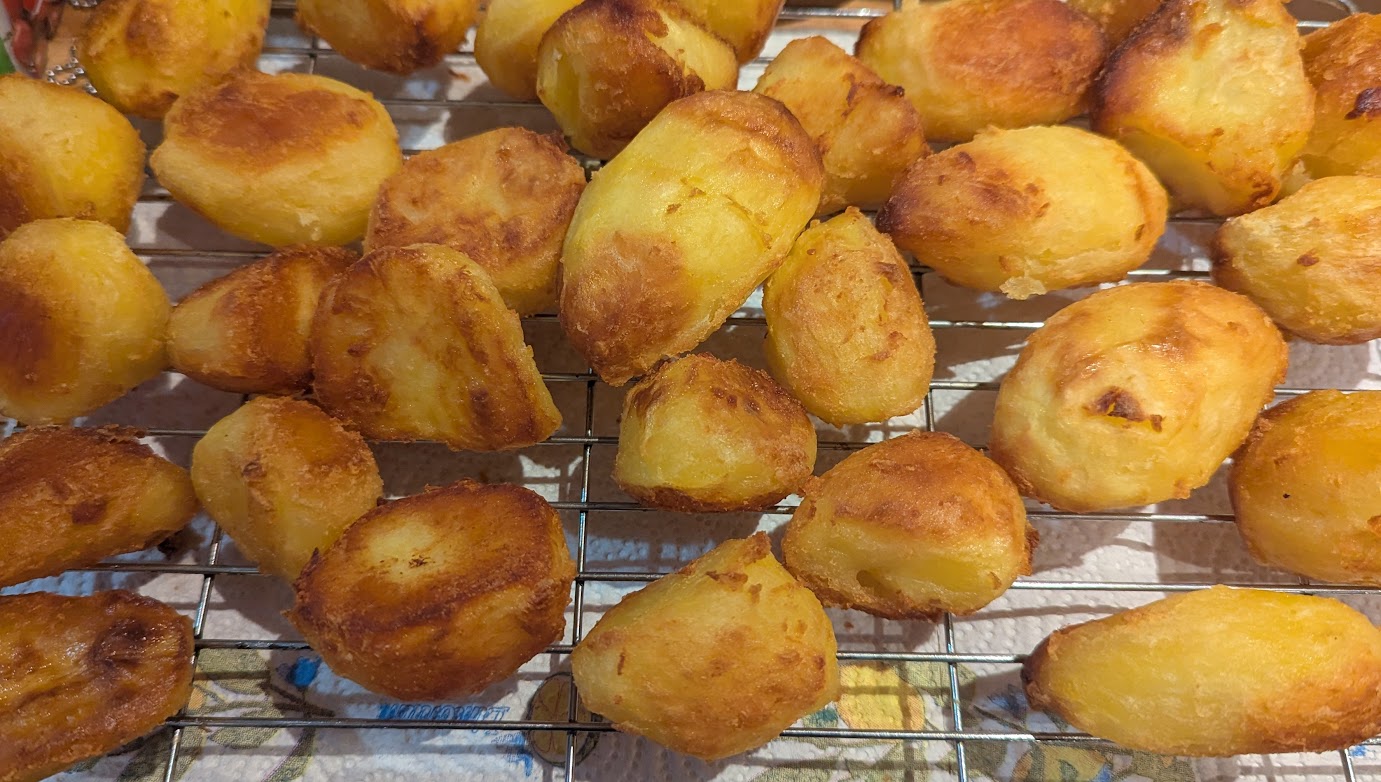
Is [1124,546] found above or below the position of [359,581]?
below

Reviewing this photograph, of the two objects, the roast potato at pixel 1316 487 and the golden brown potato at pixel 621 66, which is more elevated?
the golden brown potato at pixel 621 66

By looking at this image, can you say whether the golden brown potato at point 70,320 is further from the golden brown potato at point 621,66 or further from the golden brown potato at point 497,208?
the golden brown potato at point 621,66

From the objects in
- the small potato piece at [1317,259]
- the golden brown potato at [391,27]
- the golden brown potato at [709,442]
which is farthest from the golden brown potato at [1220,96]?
the golden brown potato at [391,27]

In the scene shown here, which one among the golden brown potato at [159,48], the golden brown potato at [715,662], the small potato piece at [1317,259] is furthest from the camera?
the golden brown potato at [159,48]

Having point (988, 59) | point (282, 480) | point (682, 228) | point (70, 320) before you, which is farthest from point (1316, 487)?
point (70, 320)

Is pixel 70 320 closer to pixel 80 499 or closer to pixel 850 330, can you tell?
pixel 80 499

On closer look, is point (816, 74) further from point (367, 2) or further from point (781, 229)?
point (367, 2)

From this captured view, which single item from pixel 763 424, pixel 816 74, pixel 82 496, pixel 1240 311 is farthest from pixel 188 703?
pixel 1240 311

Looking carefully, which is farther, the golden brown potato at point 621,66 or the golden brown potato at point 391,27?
the golden brown potato at point 391,27
